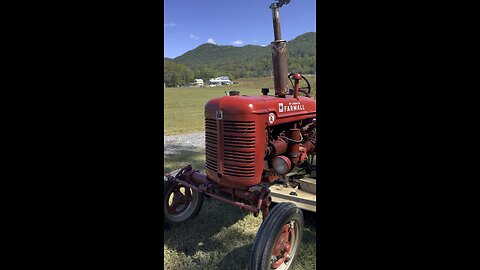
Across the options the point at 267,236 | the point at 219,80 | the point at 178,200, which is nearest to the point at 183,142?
the point at 178,200

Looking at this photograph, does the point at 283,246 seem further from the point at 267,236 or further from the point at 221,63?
the point at 221,63

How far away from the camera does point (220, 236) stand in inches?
114

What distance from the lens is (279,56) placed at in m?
2.75

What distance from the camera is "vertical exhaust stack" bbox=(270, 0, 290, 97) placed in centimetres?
269

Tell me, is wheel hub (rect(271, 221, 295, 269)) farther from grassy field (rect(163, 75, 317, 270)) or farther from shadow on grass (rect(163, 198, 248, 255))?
shadow on grass (rect(163, 198, 248, 255))

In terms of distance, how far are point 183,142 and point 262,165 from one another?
17.7 feet

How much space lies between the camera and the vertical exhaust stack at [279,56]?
2686 millimetres

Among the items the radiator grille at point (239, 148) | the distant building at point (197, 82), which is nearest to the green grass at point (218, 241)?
the radiator grille at point (239, 148)
